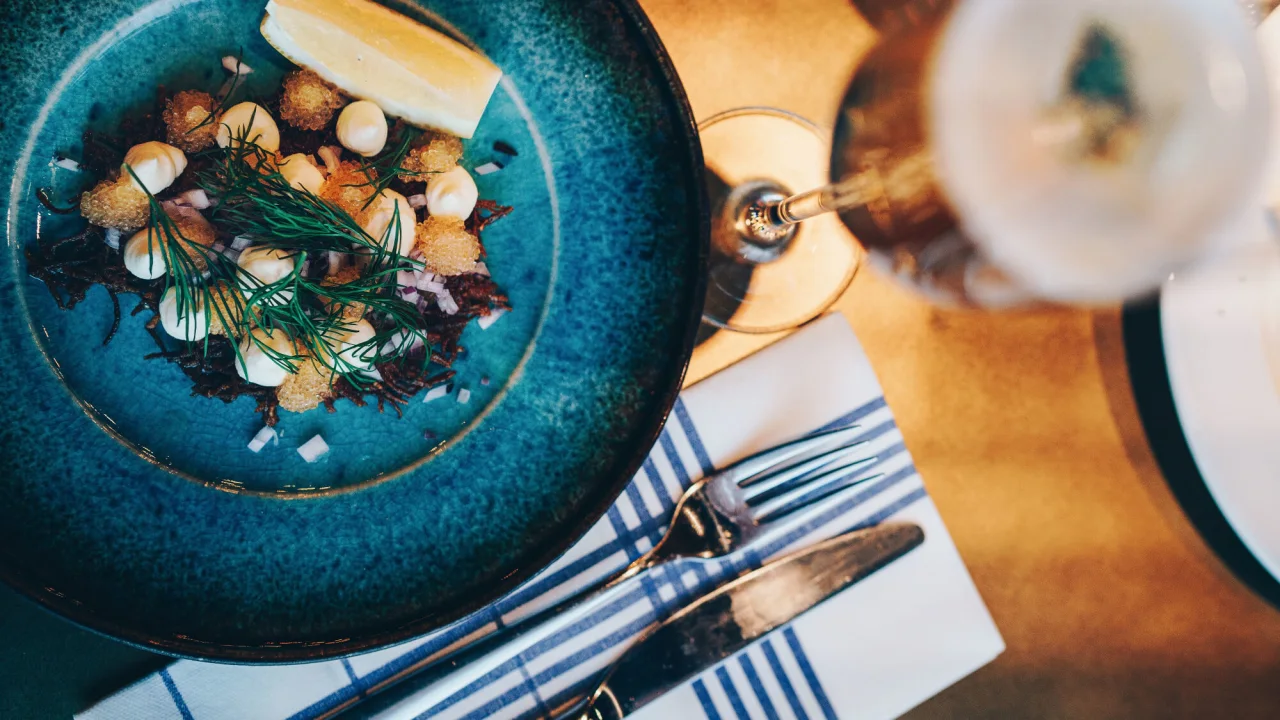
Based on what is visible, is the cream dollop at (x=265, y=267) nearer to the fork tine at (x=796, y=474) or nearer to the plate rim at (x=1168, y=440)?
the fork tine at (x=796, y=474)

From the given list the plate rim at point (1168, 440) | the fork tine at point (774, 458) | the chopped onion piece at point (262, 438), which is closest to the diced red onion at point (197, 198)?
the chopped onion piece at point (262, 438)

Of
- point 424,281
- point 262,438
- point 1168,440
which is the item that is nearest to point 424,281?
point 424,281

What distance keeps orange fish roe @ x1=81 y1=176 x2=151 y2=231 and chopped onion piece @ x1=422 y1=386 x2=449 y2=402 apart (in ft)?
0.90

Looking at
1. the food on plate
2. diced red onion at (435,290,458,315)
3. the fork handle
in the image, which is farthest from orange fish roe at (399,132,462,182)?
the fork handle

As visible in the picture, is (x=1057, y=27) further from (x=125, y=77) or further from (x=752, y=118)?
(x=125, y=77)

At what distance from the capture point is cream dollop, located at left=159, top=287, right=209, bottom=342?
0.63m

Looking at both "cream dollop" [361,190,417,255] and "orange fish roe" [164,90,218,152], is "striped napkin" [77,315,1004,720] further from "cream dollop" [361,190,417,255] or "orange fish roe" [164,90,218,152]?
"orange fish roe" [164,90,218,152]

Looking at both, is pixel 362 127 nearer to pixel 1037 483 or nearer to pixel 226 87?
pixel 226 87

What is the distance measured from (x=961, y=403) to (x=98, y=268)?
33.8 inches

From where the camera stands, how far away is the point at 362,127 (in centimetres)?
66

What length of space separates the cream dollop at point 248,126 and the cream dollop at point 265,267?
0.31 ft

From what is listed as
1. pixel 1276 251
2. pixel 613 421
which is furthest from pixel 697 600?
pixel 1276 251

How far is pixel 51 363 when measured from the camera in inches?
26.8

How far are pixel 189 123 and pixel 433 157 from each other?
21cm
